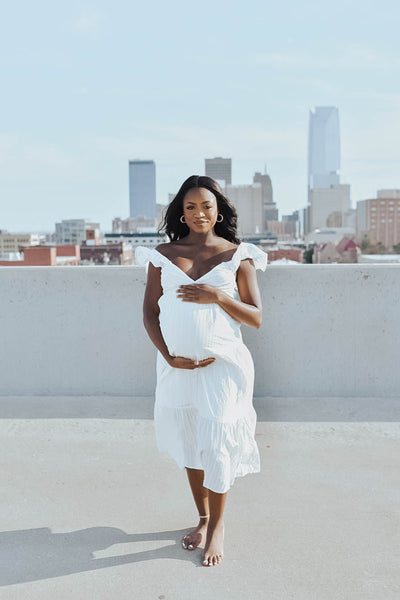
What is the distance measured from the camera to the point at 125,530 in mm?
2627

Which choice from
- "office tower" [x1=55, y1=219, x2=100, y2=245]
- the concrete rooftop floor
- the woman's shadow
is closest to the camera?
the concrete rooftop floor

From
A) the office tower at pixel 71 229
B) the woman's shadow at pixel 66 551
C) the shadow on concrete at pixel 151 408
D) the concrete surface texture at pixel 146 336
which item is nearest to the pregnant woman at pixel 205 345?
the woman's shadow at pixel 66 551

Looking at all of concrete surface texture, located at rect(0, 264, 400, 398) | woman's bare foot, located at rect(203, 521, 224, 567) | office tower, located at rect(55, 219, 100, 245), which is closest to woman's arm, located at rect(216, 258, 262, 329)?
woman's bare foot, located at rect(203, 521, 224, 567)

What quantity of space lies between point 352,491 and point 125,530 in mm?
1116

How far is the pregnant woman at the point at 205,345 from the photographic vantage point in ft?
7.50

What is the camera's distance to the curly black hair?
7.82ft

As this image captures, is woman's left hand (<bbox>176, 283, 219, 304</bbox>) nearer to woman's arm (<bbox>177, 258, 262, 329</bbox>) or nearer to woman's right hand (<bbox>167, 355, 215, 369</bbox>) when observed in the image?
woman's arm (<bbox>177, 258, 262, 329</bbox>)

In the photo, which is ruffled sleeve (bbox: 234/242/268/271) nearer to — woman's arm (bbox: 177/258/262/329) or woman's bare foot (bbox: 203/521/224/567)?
woman's arm (bbox: 177/258/262/329)

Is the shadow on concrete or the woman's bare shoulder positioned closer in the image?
the woman's bare shoulder

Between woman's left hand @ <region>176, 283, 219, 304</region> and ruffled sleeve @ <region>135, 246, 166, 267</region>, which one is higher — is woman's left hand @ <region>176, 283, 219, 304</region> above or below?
below

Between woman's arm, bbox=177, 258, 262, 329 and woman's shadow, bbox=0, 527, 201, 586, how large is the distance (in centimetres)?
97

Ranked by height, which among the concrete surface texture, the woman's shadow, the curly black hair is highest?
the curly black hair

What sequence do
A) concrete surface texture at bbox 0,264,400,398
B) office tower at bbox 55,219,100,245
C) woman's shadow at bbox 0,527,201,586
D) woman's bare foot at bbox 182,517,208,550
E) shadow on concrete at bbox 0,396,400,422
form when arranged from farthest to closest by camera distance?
office tower at bbox 55,219,100,245, concrete surface texture at bbox 0,264,400,398, shadow on concrete at bbox 0,396,400,422, woman's bare foot at bbox 182,517,208,550, woman's shadow at bbox 0,527,201,586

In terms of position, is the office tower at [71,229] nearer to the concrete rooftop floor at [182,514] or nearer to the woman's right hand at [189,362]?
the concrete rooftop floor at [182,514]
